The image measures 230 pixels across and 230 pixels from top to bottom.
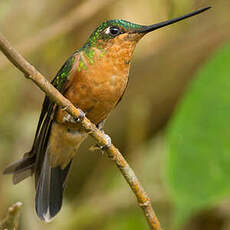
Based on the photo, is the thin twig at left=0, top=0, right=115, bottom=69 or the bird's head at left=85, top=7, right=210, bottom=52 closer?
the bird's head at left=85, top=7, right=210, bottom=52

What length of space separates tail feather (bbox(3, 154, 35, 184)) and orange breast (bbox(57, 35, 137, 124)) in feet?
1.29

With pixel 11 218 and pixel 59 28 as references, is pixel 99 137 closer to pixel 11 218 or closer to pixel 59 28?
pixel 11 218

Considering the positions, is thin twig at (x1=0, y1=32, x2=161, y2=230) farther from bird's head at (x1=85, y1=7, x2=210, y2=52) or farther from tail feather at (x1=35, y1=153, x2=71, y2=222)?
tail feather at (x1=35, y1=153, x2=71, y2=222)

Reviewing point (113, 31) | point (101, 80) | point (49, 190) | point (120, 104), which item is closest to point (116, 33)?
point (113, 31)

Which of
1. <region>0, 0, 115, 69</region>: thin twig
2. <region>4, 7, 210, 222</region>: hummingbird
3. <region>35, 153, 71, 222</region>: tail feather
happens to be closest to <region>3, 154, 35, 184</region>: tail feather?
<region>4, 7, 210, 222</region>: hummingbird

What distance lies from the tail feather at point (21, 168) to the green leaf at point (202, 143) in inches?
28.0

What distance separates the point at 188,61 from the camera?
140 inches

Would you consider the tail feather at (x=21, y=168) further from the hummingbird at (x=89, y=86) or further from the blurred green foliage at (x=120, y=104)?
the blurred green foliage at (x=120, y=104)

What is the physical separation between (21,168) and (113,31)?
83 cm

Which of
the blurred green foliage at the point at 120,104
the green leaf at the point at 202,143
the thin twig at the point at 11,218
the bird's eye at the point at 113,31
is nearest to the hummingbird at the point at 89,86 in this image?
the bird's eye at the point at 113,31

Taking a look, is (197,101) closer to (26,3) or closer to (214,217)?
(214,217)

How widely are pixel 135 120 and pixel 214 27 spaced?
0.92 metres

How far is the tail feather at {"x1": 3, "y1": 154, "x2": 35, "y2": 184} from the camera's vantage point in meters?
2.40

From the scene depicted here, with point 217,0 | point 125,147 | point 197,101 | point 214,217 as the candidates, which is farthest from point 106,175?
point 217,0
